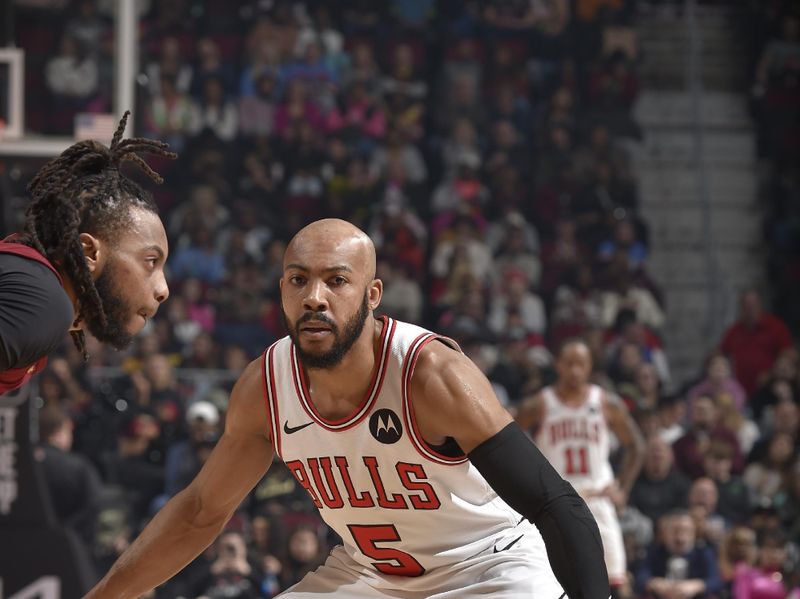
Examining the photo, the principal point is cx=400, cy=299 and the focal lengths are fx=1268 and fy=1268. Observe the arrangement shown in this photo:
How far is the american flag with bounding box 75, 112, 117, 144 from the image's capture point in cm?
725

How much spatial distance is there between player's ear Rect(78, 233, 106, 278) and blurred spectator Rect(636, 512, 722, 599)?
7.03m

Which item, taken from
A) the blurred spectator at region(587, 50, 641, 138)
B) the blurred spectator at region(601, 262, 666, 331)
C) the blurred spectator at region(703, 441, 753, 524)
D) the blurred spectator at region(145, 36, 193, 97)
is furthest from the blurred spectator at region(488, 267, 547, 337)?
the blurred spectator at region(145, 36, 193, 97)

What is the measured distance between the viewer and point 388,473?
396cm

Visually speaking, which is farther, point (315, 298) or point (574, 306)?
point (574, 306)

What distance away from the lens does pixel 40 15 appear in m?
8.55

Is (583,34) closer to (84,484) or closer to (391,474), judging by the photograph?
(84,484)

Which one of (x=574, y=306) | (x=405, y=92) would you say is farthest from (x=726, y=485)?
(x=405, y=92)

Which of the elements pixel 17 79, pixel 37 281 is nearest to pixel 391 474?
pixel 37 281

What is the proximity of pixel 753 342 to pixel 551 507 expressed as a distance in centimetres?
896

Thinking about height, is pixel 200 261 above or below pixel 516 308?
above

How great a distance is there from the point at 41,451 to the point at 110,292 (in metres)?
5.72

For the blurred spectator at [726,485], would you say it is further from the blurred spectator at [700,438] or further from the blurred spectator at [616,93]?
the blurred spectator at [616,93]

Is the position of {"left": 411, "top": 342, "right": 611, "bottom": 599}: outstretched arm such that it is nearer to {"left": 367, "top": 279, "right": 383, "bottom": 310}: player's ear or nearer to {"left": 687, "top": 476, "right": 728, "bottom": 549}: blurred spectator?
{"left": 367, "top": 279, "right": 383, "bottom": 310}: player's ear

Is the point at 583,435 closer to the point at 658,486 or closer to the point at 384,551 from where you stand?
the point at 658,486
